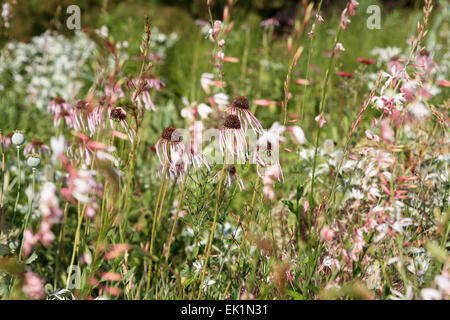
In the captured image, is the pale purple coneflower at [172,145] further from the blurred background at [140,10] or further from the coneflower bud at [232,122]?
the blurred background at [140,10]

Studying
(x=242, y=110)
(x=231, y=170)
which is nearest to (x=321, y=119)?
(x=242, y=110)

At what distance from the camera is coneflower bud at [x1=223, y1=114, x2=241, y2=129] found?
0.99 metres

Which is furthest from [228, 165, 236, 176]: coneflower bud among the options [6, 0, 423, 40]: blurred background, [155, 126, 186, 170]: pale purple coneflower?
[6, 0, 423, 40]: blurred background

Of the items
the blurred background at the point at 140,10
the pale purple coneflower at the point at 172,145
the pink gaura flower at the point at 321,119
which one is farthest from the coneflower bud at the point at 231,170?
the blurred background at the point at 140,10

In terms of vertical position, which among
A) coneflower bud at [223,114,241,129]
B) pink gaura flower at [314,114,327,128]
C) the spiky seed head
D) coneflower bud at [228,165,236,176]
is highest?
the spiky seed head

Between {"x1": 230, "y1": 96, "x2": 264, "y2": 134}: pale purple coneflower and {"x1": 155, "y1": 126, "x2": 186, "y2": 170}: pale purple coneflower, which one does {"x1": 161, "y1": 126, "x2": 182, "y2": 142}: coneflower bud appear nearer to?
{"x1": 155, "y1": 126, "x2": 186, "y2": 170}: pale purple coneflower

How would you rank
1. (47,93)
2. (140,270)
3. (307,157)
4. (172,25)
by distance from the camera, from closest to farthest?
(140,270) → (307,157) → (47,93) → (172,25)

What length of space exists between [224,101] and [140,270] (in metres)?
0.91

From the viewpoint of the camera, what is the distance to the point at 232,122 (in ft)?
3.26

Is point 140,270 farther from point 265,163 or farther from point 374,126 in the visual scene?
point 374,126

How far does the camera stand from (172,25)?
658cm

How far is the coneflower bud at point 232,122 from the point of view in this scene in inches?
39.2

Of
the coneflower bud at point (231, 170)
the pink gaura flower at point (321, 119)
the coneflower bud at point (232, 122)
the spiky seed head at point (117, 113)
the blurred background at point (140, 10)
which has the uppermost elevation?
the blurred background at point (140, 10)

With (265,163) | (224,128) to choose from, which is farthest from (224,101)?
(265,163)
